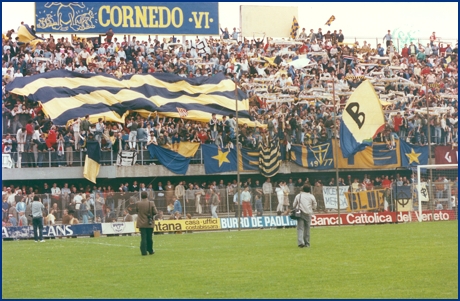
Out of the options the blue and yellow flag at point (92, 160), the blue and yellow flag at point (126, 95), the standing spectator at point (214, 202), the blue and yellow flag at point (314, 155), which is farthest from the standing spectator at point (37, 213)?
the blue and yellow flag at point (314, 155)

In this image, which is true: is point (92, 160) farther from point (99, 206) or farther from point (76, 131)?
point (99, 206)

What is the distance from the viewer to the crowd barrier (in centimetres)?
3688

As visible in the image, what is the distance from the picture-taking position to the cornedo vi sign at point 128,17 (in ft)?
177

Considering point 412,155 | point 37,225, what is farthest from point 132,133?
point 412,155

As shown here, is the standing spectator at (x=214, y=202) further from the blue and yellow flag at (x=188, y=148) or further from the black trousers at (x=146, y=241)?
the black trousers at (x=146, y=241)

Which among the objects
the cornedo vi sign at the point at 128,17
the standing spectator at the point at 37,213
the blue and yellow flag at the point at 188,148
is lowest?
the standing spectator at the point at 37,213

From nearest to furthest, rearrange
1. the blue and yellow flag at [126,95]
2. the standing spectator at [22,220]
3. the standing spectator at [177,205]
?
the standing spectator at [22,220], the standing spectator at [177,205], the blue and yellow flag at [126,95]

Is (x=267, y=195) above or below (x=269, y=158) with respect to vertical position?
below

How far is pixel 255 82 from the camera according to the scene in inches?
1957

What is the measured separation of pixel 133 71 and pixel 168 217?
12.3 meters

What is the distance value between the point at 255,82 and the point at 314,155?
6.64 m

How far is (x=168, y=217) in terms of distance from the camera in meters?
38.8

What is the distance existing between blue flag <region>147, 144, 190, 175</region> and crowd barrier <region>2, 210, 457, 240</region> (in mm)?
5156

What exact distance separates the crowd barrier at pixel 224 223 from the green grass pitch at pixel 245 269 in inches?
294
